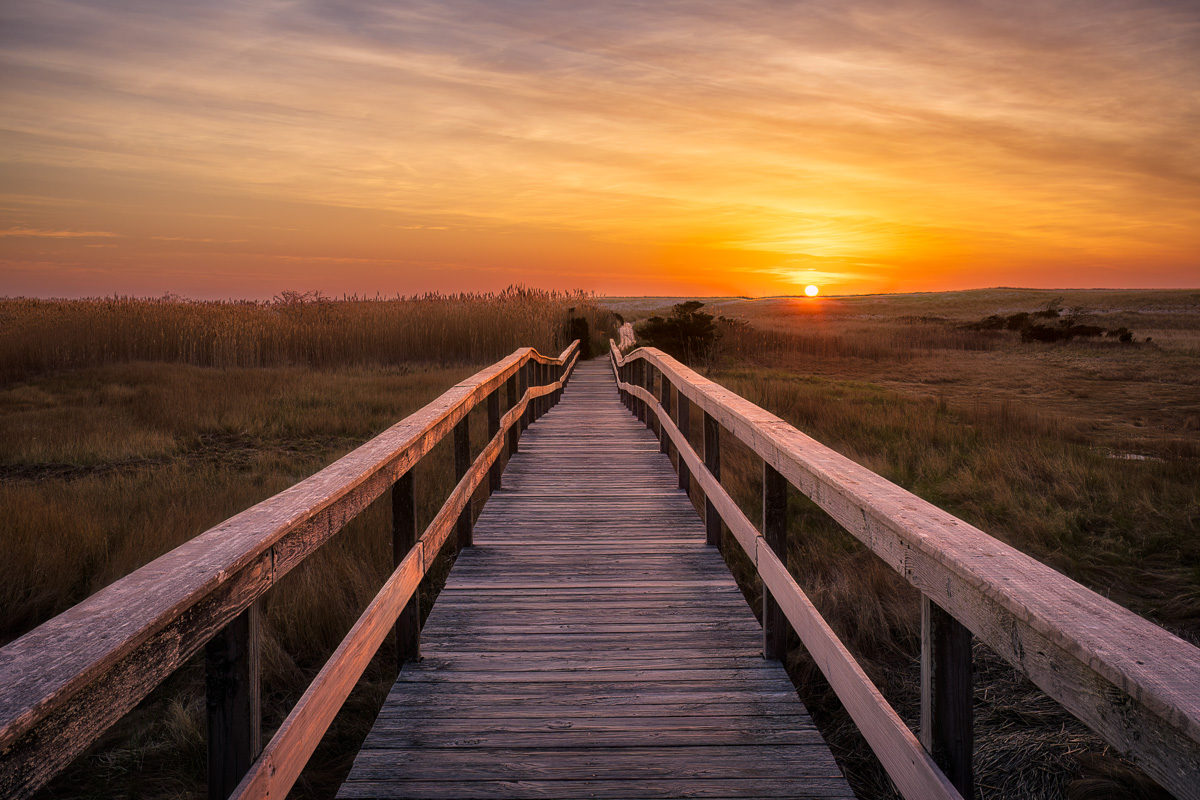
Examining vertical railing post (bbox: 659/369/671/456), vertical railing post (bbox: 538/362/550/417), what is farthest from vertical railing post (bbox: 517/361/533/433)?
vertical railing post (bbox: 659/369/671/456)

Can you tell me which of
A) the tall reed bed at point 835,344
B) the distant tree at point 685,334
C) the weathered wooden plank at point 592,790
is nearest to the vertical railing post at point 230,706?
the weathered wooden plank at point 592,790

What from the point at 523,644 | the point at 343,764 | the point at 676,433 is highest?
the point at 676,433

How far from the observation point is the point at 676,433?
221 inches

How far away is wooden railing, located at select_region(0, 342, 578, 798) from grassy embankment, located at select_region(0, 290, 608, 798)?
1.23 m

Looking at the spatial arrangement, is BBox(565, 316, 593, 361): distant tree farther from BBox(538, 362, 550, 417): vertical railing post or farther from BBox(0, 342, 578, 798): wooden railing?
BBox(0, 342, 578, 798): wooden railing

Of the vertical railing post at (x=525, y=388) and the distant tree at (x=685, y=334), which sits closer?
the vertical railing post at (x=525, y=388)

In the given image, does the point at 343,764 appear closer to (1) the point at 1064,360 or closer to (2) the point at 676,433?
(2) the point at 676,433

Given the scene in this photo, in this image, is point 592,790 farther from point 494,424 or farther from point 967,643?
point 494,424

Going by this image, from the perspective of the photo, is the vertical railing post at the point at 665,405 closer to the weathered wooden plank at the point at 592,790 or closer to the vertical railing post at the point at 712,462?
the vertical railing post at the point at 712,462

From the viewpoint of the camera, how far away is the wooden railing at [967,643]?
0.92 m

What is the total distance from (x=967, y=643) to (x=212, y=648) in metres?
1.53

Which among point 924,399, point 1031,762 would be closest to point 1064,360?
point 924,399

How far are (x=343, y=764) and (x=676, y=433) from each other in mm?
3388

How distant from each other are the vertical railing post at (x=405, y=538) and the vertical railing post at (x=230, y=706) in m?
1.39
